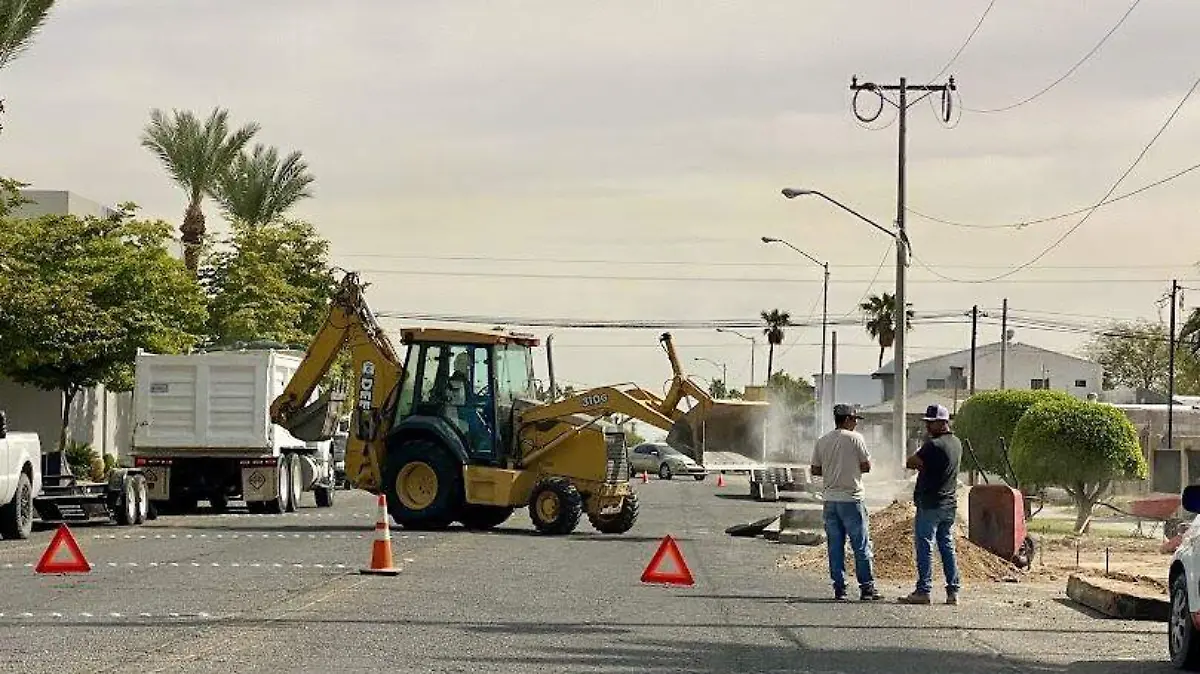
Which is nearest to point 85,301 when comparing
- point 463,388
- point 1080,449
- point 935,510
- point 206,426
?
point 206,426

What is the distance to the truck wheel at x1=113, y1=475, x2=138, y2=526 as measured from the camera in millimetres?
31750

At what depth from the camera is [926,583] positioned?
19.0 meters

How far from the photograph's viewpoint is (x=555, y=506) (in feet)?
99.2

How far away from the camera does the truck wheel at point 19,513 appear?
2766 cm

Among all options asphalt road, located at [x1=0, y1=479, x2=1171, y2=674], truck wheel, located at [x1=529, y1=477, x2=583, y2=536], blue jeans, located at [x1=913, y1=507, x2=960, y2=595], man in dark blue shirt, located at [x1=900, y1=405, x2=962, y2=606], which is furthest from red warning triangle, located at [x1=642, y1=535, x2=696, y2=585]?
truck wheel, located at [x1=529, y1=477, x2=583, y2=536]

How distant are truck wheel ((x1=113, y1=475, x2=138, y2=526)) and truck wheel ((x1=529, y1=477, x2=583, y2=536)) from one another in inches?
251

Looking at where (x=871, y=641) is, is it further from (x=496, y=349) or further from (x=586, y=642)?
(x=496, y=349)

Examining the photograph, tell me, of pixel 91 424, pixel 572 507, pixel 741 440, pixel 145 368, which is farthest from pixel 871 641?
pixel 741 440

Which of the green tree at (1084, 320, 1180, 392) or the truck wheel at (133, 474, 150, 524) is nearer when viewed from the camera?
the truck wheel at (133, 474, 150, 524)

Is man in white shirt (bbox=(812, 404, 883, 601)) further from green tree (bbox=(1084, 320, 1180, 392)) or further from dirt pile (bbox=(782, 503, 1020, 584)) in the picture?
green tree (bbox=(1084, 320, 1180, 392))

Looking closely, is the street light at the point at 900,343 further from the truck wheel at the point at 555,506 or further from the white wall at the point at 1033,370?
the white wall at the point at 1033,370

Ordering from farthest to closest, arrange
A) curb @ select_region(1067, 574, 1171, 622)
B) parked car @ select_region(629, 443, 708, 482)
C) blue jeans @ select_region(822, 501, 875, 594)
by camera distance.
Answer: parked car @ select_region(629, 443, 708, 482)
blue jeans @ select_region(822, 501, 875, 594)
curb @ select_region(1067, 574, 1171, 622)

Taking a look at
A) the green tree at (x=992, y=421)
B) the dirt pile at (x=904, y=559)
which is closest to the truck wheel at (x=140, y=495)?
the dirt pile at (x=904, y=559)

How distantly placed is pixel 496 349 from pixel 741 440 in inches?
1636
